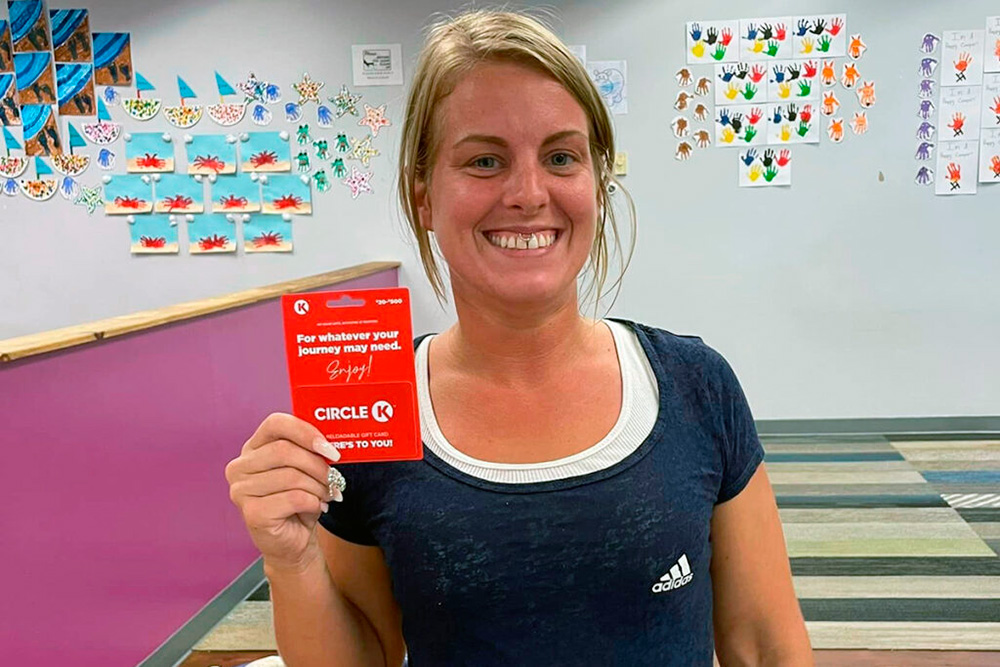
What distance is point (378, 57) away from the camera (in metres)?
4.11

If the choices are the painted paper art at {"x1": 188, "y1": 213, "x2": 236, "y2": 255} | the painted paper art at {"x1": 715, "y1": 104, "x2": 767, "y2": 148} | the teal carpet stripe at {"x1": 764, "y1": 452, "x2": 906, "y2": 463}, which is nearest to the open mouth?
the teal carpet stripe at {"x1": 764, "y1": 452, "x2": 906, "y2": 463}

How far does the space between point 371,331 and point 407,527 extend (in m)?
0.22

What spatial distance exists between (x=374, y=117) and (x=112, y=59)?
1355mm

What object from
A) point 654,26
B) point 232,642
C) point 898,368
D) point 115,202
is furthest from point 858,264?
point 115,202

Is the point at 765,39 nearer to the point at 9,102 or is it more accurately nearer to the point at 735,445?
the point at 735,445

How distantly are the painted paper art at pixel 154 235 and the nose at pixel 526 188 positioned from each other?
12.5 ft

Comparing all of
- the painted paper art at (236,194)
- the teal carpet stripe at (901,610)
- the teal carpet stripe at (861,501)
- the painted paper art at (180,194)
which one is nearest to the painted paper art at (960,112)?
the teal carpet stripe at (861,501)

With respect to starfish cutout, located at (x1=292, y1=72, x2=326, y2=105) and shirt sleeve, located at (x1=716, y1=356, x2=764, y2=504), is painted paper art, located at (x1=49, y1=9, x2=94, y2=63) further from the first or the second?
shirt sleeve, located at (x1=716, y1=356, x2=764, y2=504)

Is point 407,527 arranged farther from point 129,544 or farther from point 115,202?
point 115,202

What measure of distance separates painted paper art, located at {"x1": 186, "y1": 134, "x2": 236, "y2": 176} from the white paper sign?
0.74 meters

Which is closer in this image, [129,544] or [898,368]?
[129,544]

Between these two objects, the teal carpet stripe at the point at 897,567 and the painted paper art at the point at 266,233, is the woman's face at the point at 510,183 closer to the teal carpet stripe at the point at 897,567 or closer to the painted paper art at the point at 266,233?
the teal carpet stripe at the point at 897,567

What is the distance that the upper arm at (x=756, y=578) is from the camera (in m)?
0.96

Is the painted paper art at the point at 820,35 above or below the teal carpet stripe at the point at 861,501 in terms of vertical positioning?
above
